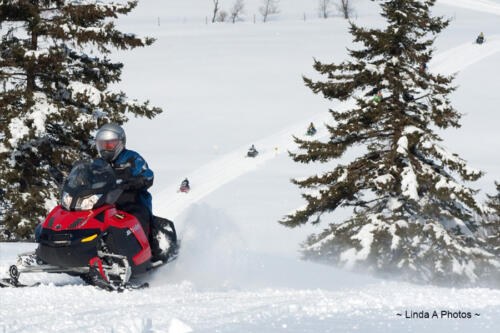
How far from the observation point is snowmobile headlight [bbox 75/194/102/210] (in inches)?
261

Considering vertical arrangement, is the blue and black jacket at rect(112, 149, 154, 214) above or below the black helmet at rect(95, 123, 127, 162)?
below

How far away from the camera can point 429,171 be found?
14.9 m

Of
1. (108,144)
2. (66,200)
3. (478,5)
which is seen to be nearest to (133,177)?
(108,144)

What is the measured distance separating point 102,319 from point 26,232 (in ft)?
33.6

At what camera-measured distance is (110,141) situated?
24.1 ft

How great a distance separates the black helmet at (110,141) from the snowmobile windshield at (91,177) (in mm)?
390

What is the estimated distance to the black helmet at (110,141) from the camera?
7.33m

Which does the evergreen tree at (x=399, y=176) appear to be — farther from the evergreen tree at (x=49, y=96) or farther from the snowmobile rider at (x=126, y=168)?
the snowmobile rider at (x=126, y=168)

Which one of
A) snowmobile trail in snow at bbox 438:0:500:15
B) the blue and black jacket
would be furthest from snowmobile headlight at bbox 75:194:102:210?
snowmobile trail in snow at bbox 438:0:500:15

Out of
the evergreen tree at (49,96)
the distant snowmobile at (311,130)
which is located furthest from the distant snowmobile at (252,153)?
the evergreen tree at (49,96)

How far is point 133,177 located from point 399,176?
930 cm

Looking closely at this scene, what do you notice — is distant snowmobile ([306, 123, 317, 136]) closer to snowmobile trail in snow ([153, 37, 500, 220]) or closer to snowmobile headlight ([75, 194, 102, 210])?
snowmobile trail in snow ([153, 37, 500, 220])

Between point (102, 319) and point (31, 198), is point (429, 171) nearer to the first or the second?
point (31, 198)

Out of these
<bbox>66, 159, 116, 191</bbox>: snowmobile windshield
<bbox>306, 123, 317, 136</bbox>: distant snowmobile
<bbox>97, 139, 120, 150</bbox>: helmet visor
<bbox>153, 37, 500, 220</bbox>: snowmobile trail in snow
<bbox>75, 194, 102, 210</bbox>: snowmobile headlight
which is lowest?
<bbox>153, 37, 500, 220</bbox>: snowmobile trail in snow
